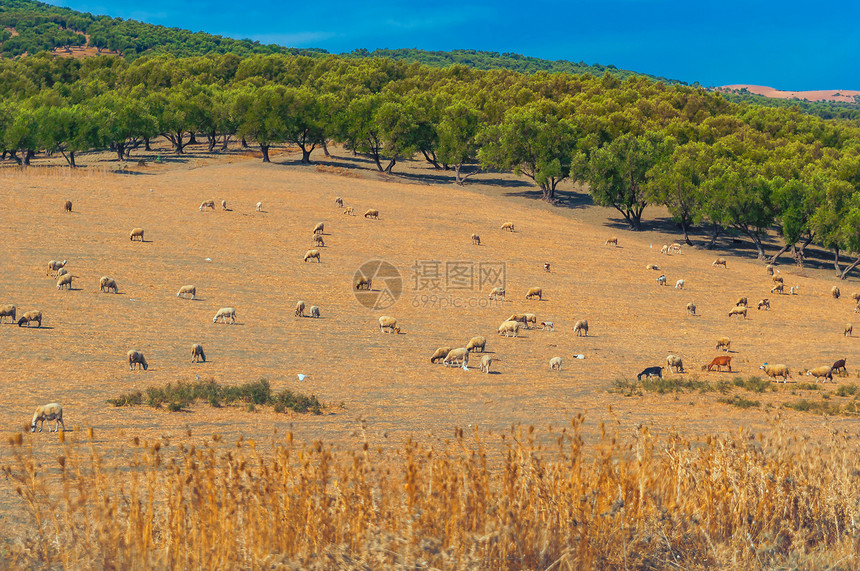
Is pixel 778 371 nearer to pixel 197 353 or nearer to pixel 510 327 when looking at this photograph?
pixel 510 327

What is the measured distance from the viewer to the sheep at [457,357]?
26.6 metres

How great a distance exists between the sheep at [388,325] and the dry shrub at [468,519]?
23614mm

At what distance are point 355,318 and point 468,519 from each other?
27.5 meters

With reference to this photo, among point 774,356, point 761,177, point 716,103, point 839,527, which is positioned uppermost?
point 716,103

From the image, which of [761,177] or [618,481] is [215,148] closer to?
[761,177]

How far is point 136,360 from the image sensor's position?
76.7 feet

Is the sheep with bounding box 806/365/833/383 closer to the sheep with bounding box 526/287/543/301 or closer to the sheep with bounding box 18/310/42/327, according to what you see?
the sheep with bounding box 526/287/543/301

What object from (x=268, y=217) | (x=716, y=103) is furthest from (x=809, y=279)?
(x=716, y=103)

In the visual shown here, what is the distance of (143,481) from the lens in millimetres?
12195

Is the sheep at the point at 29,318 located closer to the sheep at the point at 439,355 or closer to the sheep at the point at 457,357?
the sheep at the point at 439,355

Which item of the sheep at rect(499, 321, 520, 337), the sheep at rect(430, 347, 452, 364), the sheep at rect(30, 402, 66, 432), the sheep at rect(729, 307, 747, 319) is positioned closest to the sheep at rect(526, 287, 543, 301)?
the sheep at rect(499, 321, 520, 337)

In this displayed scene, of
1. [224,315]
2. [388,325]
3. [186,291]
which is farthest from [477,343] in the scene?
[186,291]

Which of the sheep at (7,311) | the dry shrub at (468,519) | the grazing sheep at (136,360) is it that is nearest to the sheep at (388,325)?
the grazing sheep at (136,360)

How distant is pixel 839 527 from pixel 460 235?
167 ft
